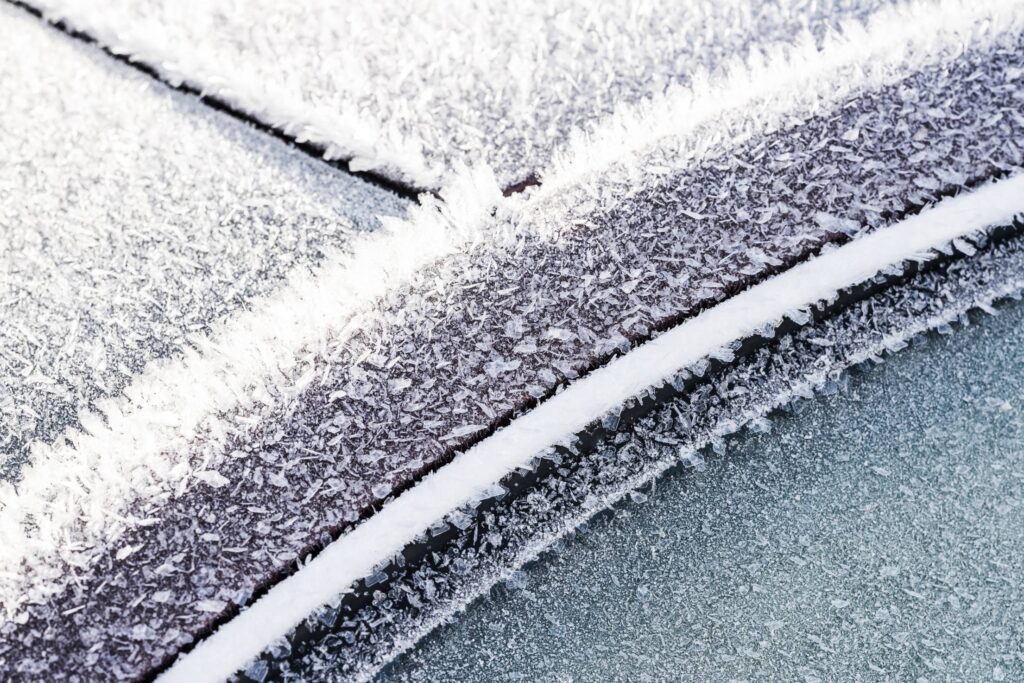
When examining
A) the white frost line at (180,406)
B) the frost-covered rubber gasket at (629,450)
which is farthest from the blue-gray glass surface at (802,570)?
the white frost line at (180,406)

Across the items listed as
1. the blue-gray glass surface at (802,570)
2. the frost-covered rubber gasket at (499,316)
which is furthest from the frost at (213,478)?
the blue-gray glass surface at (802,570)

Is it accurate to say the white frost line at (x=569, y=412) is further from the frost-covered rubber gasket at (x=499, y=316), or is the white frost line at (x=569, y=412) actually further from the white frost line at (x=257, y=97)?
the white frost line at (x=257, y=97)

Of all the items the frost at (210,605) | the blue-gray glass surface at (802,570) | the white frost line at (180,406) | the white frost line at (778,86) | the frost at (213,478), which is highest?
the white frost line at (778,86)

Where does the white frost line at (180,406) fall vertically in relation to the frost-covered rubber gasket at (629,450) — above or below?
above

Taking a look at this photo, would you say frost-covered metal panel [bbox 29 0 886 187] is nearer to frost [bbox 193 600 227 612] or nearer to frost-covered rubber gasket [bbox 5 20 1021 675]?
frost-covered rubber gasket [bbox 5 20 1021 675]

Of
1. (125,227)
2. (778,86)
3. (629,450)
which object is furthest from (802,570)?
(125,227)

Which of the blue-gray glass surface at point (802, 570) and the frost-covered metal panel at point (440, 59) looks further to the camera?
the frost-covered metal panel at point (440, 59)
